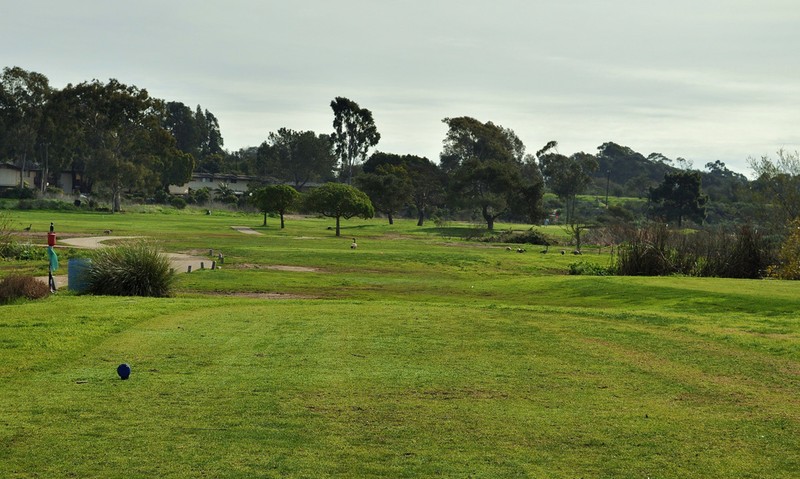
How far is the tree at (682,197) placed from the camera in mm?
128625

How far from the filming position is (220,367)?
13211 millimetres

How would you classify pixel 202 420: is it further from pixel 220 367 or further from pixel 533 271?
pixel 533 271

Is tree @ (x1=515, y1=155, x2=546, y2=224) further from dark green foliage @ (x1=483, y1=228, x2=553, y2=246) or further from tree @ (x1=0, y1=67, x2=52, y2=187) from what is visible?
tree @ (x1=0, y1=67, x2=52, y2=187)

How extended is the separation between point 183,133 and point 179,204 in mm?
71973

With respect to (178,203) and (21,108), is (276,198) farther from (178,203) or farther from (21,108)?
(21,108)

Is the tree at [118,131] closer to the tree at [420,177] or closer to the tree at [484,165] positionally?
the tree at [420,177]

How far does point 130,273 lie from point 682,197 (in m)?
115

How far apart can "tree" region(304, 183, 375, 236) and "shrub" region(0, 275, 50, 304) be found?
5468 centimetres

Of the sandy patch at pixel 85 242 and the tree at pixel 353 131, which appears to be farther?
the tree at pixel 353 131

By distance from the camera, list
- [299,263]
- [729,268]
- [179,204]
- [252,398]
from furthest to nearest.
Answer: [179,204] < [299,263] < [729,268] < [252,398]

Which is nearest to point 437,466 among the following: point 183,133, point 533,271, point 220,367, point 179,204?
point 220,367

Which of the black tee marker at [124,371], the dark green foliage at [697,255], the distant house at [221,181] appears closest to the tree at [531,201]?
the dark green foliage at [697,255]

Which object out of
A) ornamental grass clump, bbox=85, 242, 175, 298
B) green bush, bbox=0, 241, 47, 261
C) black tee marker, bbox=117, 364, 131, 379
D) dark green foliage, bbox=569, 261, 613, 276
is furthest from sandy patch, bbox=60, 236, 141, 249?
black tee marker, bbox=117, 364, 131, 379

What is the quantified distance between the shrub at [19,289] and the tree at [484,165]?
82286mm
